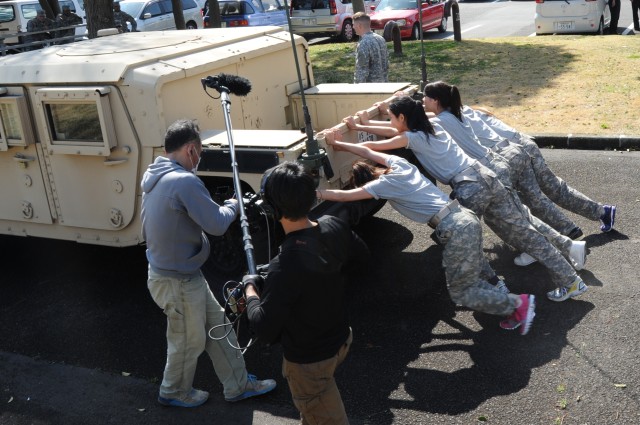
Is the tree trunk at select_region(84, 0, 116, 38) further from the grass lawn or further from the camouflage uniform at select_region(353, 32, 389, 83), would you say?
the camouflage uniform at select_region(353, 32, 389, 83)

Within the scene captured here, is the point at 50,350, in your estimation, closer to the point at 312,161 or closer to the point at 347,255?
the point at 312,161

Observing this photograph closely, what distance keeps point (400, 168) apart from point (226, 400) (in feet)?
6.19

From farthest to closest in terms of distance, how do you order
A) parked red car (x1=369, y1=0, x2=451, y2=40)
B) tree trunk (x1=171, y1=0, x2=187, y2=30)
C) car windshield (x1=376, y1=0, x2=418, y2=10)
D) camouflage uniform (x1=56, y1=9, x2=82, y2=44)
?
car windshield (x1=376, y1=0, x2=418, y2=10)
parked red car (x1=369, y1=0, x2=451, y2=40)
tree trunk (x1=171, y1=0, x2=187, y2=30)
camouflage uniform (x1=56, y1=9, x2=82, y2=44)

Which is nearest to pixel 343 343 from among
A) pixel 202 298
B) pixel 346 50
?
pixel 202 298

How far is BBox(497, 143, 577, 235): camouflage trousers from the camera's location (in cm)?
651

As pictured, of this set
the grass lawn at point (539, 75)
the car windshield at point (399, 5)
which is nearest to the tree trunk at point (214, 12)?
the grass lawn at point (539, 75)

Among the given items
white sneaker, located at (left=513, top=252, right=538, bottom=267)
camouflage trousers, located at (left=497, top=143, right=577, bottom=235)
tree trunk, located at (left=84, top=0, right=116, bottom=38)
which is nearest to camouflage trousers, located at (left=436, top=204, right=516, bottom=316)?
white sneaker, located at (left=513, top=252, right=538, bottom=267)

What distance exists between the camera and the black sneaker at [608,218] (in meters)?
6.83

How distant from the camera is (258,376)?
5.33m

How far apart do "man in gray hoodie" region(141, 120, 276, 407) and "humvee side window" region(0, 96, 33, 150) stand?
6.67 ft

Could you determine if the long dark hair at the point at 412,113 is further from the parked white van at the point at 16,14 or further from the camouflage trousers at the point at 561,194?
the parked white van at the point at 16,14

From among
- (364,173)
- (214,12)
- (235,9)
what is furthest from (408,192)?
(235,9)

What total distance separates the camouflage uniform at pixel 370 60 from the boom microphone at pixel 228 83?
389 cm

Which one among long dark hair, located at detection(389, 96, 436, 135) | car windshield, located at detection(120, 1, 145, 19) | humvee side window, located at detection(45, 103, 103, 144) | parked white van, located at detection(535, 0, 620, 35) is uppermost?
car windshield, located at detection(120, 1, 145, 19)
